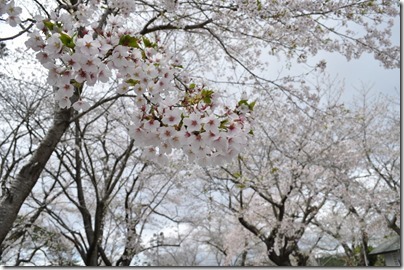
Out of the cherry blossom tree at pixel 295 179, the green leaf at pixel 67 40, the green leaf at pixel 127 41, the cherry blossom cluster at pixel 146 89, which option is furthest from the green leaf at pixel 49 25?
the cherry blossom tree at pixel 295 179

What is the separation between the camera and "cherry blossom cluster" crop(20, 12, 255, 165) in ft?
3.66

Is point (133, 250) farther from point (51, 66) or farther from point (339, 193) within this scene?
point (51, 66)

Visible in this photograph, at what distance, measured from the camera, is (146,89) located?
4.07ft

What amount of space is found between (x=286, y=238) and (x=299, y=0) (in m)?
5.60

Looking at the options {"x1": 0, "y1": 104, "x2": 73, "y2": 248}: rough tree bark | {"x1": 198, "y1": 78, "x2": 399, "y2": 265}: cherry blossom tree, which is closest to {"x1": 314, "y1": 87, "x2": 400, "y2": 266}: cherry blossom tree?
{"x1": 198, "y1": 78, "x2": 399, "y2": 265}: cherry blossom tree

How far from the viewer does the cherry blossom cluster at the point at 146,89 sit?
1.11m

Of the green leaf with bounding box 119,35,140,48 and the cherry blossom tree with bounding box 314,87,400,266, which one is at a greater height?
the cherry blossom tree with bounding box 314,87,400,266

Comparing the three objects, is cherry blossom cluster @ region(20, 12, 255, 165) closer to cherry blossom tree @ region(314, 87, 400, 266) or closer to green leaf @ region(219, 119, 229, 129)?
green leaf @ region(219, 119, 229, 129)

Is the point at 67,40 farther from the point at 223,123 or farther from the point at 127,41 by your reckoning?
the point at 223,123

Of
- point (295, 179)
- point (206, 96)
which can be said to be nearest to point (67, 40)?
point (206, 96)

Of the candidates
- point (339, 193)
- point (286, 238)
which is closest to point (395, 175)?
point (339, 193)

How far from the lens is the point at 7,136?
569 centimetres

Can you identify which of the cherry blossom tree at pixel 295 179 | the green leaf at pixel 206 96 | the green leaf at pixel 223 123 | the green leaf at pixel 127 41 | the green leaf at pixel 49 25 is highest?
the cherry blossom tree at pixel 295 179

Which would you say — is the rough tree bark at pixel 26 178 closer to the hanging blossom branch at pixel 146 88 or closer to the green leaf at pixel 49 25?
the hanging blossom branch at pixel 146 88
